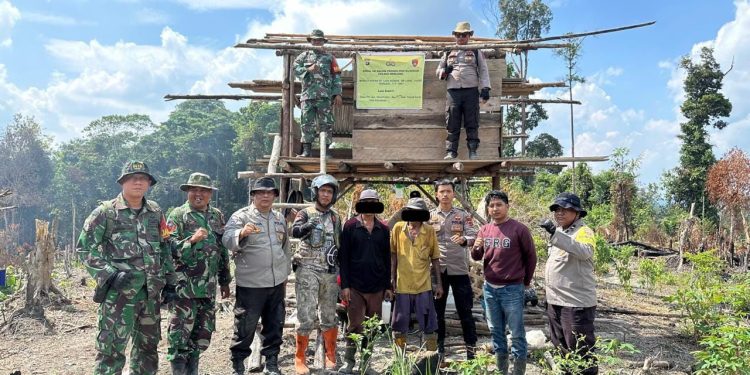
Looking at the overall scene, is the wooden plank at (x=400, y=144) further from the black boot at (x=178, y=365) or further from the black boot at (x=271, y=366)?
the black boot at (x=178, y=365)

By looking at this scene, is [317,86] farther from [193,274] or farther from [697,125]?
[697,125]

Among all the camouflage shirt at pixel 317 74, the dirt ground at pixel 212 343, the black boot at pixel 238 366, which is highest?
the camouflage shirt at pixel 317 74

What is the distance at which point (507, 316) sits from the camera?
4.56 metres

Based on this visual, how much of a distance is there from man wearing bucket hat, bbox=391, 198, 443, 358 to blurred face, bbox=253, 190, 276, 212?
1.26 metres

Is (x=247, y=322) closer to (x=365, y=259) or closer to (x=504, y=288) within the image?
(x=365, y=259)

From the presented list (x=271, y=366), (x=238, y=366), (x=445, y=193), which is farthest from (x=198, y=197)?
(x=445, y=193)

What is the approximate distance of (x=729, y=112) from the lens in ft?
79.2

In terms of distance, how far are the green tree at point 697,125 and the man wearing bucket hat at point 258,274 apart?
23.9m

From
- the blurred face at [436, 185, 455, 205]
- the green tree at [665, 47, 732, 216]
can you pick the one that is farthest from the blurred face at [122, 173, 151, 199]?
the green tree at [665, 47, 732, 216]

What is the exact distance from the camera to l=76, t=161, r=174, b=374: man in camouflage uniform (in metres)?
3.87

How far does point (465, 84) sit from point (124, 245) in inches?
178

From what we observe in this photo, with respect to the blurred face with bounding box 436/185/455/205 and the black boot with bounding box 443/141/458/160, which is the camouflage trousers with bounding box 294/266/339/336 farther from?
the black boot with bounding box 443/141/458/160

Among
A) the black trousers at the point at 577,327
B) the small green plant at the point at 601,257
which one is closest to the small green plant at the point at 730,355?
the black trousers at the point at 577,327

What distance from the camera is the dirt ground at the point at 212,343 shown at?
19.1ft
